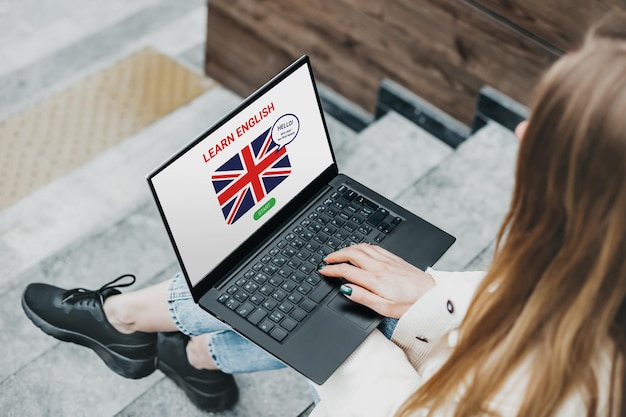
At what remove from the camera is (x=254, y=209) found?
54.4 inches

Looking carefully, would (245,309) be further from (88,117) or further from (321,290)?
(88,117)

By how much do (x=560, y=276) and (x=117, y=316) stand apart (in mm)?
977

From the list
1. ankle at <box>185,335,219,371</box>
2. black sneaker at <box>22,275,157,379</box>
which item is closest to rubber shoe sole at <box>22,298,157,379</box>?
black sneaker at <box>22,275,157,379</box>

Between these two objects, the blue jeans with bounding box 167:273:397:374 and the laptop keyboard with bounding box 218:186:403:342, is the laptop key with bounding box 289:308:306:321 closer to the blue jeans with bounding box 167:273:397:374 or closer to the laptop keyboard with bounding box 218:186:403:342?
the laptop keyboard with bounding box 218:186:403:342

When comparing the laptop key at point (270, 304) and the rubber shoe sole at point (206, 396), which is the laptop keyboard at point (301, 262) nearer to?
the laptop key at point (270, 304)

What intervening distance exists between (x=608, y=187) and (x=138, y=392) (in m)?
1.17

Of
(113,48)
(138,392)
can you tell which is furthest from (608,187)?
(113,48)

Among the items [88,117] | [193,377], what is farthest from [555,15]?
[88,117]

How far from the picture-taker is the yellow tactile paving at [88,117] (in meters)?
2.54

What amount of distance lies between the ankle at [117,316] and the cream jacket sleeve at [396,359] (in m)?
0.52

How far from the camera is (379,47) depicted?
2.30 metres

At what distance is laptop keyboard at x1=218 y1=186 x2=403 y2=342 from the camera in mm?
1285

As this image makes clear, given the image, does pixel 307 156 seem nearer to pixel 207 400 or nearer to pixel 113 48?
pixel 207 400

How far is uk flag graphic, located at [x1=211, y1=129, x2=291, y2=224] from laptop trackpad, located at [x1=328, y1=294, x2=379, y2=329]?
224 mm
